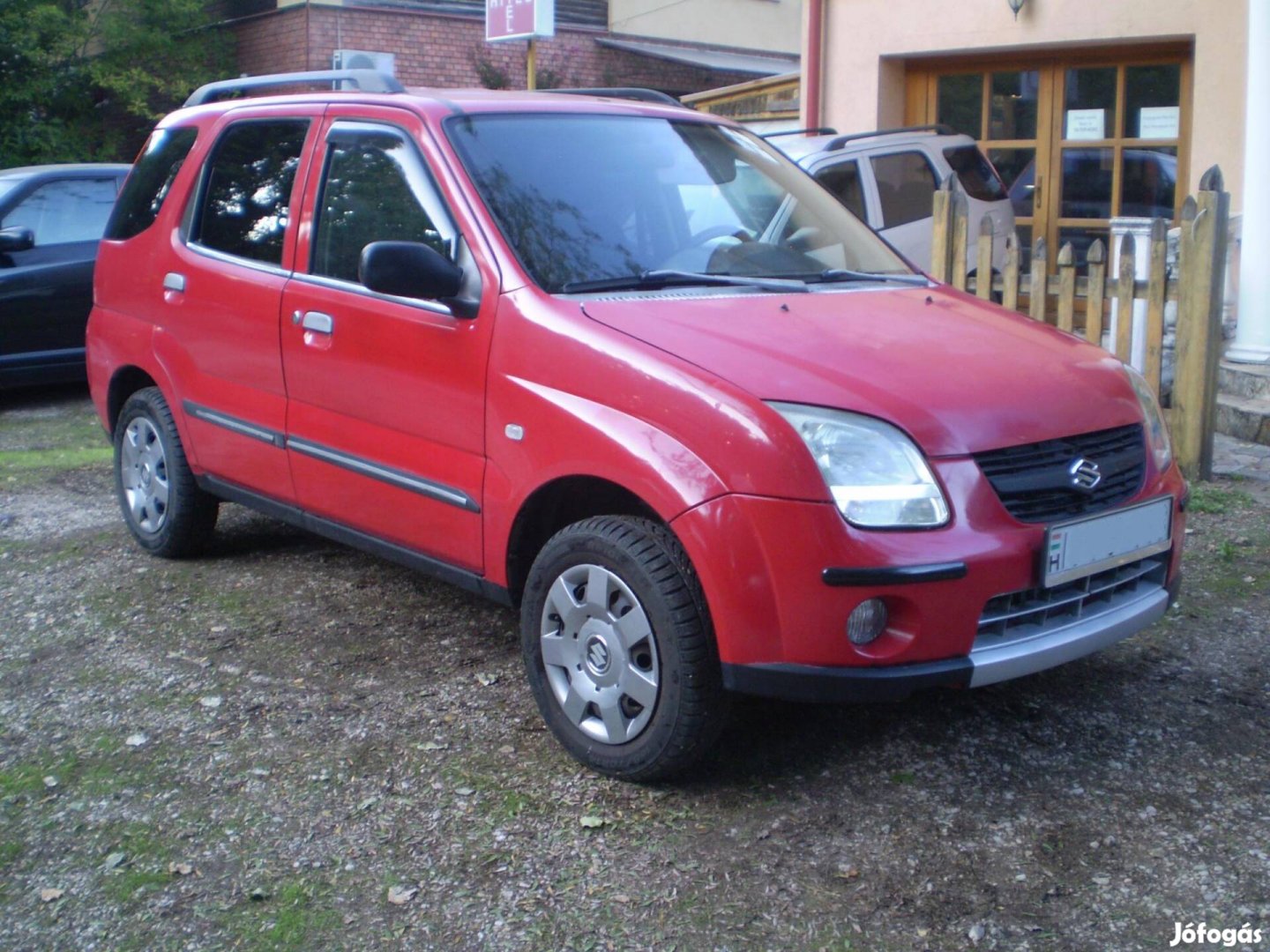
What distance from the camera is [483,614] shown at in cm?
526

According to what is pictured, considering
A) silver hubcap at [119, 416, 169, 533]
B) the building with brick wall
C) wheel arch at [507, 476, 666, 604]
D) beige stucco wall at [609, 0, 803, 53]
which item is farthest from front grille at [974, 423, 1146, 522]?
beige stucco wall at [609, 0, 803, 53]

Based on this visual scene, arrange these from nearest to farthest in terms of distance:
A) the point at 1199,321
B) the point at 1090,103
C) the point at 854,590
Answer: the point at 854,590
the point at 1199,321
the point at 1090,103

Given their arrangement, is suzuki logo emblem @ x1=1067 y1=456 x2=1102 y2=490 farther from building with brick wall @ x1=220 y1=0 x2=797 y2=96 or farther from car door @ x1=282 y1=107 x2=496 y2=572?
building with brick wall @ x1=220 y1=0 x2=797 y2=96

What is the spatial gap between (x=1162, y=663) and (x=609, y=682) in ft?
6.68

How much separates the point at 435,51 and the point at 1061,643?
18.2 m

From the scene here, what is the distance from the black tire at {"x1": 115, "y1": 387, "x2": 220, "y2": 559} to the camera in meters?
5.68

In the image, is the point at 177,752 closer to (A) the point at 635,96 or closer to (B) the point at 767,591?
(B) the point at 767,591

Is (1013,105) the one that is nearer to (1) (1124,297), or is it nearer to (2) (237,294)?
(1) (1124,297)

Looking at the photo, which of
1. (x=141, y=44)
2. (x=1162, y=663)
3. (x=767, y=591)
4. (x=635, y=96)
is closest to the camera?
(x=767, y=591)

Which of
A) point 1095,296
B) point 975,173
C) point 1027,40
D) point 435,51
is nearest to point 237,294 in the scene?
point 1095,296

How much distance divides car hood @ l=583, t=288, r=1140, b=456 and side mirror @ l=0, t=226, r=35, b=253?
7415 mm

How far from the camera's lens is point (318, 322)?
15.3ft

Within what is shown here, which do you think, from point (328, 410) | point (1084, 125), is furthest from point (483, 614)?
point (1084, 125)

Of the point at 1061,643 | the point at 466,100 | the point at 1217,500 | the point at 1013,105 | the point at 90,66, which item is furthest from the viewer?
the point at 90,66
